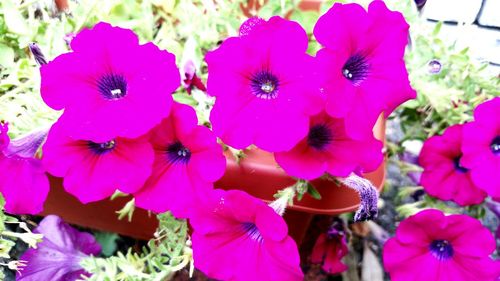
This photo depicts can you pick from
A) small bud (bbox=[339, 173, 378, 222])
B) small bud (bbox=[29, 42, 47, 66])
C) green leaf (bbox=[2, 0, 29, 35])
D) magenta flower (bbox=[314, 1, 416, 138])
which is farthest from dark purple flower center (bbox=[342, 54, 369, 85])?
green leaf (bbox=[2, 0, 29, 35])

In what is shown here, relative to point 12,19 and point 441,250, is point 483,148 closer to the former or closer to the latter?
point 441,250

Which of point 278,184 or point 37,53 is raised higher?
point 37,53

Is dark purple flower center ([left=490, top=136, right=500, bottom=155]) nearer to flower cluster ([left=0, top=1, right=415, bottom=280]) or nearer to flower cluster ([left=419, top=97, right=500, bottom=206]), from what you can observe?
flower cluster ([left=419, top=97, right=500, bottom=206])

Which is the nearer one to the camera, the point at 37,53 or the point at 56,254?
the point at 37,53

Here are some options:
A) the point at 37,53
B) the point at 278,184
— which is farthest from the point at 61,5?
the point at 278,184

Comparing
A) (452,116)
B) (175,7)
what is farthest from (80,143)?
(452,116)

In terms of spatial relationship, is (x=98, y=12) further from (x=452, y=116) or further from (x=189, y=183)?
(x=452, y=116)
